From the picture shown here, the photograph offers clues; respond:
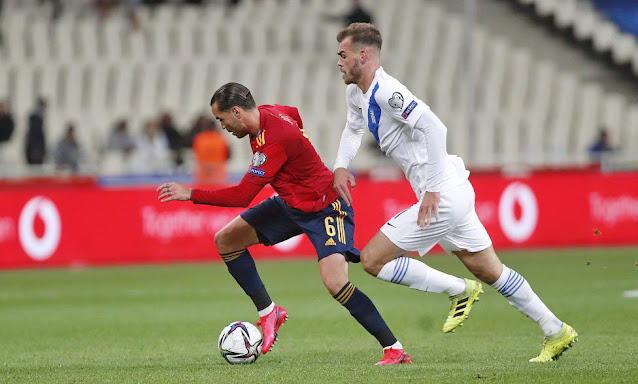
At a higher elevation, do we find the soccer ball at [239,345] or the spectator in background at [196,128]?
the spectator in background at [196,128]

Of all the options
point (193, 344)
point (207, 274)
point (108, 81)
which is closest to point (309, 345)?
point (193, 344)

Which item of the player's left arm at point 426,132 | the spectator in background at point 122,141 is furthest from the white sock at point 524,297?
the spectator in background at point 122,141

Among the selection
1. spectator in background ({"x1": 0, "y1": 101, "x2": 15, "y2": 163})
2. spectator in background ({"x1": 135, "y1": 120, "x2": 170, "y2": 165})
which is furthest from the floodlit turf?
spectator in background ({"x1": 0, "y1": 101, "x2": 15, "y2": 163})

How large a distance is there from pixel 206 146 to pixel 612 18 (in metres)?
11.3

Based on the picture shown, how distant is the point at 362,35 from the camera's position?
7.98m

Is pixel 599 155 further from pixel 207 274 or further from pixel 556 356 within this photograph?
pixel 556 356

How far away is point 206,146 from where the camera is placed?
810 inches

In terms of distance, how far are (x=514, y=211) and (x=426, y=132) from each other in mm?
11944

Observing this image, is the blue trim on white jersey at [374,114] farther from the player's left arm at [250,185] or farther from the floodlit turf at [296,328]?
the floodlit turf at [296,328]

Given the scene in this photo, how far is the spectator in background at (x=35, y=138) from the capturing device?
21.2 meters

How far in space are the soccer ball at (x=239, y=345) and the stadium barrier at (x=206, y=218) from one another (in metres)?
9.40

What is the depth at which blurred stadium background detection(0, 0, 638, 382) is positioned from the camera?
51.9ft

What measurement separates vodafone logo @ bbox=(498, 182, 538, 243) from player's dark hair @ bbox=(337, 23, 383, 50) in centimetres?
1169

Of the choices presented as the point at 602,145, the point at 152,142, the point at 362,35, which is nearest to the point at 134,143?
the point at 152,142
